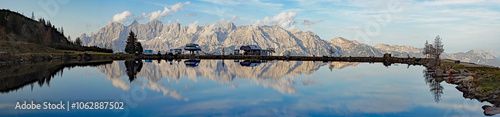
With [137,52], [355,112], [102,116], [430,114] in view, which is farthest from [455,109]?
[137,52]

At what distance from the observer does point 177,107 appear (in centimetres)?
2202

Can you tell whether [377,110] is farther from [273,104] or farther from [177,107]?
[177,107]

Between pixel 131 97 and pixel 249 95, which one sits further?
pixel 249 95

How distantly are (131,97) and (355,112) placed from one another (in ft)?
60.2

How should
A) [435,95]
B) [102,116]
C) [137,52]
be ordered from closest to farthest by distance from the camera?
[102,116], [435,95], [137,52]

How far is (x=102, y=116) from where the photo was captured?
61.6ft

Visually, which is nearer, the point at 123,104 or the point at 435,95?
the point at 123,104

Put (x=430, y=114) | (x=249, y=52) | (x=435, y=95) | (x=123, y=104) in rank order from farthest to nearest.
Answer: (x=249, y=52), (x=435, y=95), (x=123, y=104), (x=430, y=114)

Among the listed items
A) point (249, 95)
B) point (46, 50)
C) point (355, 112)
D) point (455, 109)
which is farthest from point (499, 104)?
point (46, 50)

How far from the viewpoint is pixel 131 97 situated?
1024 inches

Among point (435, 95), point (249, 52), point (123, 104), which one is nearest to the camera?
point (123, 104)

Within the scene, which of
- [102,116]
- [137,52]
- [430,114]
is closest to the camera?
[102,116]

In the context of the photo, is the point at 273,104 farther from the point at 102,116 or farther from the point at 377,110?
the point at 102,116

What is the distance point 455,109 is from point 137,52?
15351 cm
